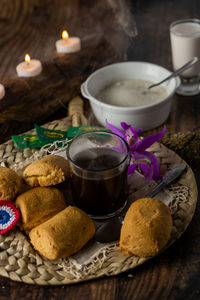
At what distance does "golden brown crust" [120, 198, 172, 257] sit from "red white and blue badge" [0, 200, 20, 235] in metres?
0.26

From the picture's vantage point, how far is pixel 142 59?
192 centimetres

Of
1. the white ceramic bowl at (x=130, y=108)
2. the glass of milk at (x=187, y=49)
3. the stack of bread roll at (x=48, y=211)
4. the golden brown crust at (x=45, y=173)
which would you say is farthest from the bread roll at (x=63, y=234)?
the glass of milk at (x=187, y=49)

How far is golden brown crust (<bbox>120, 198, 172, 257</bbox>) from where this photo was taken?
0.95m

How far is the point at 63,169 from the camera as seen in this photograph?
3.67 feet

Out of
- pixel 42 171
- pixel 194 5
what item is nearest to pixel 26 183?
pixel 42 171

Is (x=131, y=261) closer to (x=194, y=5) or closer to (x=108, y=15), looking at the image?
(x=108, y=15)

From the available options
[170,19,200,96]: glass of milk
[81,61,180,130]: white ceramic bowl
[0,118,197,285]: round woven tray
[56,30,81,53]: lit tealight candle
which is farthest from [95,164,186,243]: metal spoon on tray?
[56,30,81,53]: lit tealight candle

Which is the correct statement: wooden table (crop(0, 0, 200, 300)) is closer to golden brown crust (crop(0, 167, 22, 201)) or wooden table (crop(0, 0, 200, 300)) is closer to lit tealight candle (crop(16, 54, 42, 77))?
lit tealight candle (crop(16, 54, 42, 77))

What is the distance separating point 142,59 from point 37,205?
1.09 m

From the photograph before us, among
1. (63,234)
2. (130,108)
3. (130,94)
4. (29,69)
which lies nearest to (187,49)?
(130,94)

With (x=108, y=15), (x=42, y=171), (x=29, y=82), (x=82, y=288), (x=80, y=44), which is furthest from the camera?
(x=108, y=15)

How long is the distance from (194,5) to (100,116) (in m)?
1.16

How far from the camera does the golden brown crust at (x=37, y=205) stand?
3.39ft

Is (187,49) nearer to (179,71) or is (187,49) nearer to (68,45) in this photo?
(179,71)
